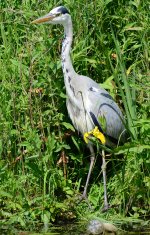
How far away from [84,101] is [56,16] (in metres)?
0.79

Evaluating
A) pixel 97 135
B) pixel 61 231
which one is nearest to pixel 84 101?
pixel 97 135

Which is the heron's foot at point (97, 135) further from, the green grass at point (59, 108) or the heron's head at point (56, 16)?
the heron's head at point (56, 16)

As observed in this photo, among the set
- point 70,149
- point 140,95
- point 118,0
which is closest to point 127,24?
point 118,0

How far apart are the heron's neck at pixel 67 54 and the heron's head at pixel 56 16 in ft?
0.24

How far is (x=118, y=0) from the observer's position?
24.9 ft

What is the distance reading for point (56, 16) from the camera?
6.89 meters

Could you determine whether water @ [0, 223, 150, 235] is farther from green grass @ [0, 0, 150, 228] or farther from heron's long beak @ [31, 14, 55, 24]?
heron's long beak @ [31, 14, 55, 24]

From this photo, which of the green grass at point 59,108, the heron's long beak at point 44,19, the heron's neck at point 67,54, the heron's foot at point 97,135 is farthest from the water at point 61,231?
the heron's long beak at point 44,19

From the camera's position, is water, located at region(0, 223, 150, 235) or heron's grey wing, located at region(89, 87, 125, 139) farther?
heron's grey wing, located at region(89, 87, 125, 139)

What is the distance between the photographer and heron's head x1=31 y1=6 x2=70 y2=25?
684 centimetres

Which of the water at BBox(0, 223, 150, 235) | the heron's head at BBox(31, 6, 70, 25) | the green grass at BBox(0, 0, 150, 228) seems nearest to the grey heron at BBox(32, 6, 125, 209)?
the heron's head at BBox(31, 6, 70, 25)

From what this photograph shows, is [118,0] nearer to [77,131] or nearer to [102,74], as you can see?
[102,74]

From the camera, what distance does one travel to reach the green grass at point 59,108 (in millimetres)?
6289

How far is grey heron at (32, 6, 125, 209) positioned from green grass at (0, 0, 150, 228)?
10 cm
